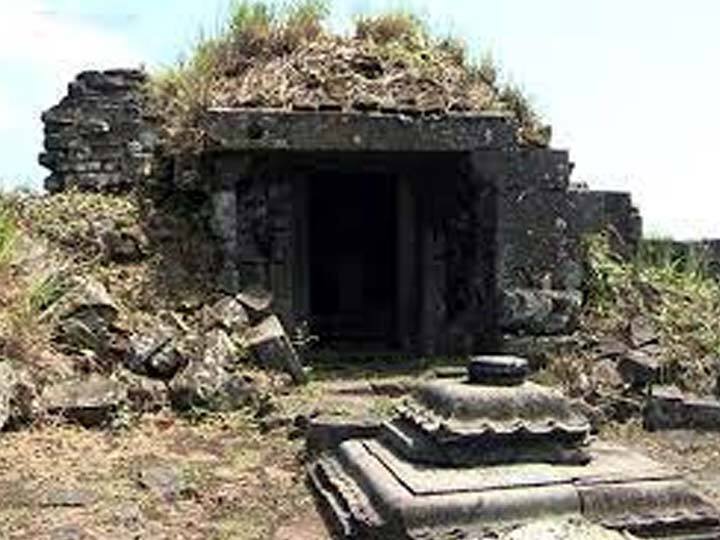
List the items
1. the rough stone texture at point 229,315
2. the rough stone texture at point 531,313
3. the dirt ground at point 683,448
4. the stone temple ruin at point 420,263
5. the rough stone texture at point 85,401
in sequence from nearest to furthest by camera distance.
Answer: the stone temple ruin at point 420,263 → the dirt ground at point 683,448 → the rough stone texture at point 85,401 → the rough stone texture at point 229,315 → the rough stone texture at point 531,313

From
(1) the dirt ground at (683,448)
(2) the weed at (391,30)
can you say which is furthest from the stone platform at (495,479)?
(2) the weed at (391,30)

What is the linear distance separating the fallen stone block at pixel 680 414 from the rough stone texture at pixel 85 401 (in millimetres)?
3478

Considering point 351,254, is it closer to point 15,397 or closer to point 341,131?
→ point 341,131

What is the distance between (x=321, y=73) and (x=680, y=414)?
146 inches

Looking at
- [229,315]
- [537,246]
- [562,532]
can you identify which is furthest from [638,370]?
[562,532]

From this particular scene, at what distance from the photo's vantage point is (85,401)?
278 inches

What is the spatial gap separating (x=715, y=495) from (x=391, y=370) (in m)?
3.11

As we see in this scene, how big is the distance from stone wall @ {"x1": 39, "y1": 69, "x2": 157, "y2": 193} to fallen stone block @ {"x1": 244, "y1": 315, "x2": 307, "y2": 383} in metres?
3.33

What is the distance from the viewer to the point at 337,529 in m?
5.39

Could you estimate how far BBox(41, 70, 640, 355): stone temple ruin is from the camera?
8.70m

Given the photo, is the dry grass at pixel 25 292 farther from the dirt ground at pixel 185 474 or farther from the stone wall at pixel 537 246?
the stone wall at pixel 537 246

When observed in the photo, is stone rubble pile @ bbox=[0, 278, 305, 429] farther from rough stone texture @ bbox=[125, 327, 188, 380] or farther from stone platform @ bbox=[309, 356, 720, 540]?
stone platform @ bbox=[309, 356, 720, 540]

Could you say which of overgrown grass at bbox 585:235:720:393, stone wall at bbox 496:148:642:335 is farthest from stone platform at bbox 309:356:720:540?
stone wall at bbox 496:148:642:335

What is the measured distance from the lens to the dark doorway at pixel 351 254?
11.0 m
